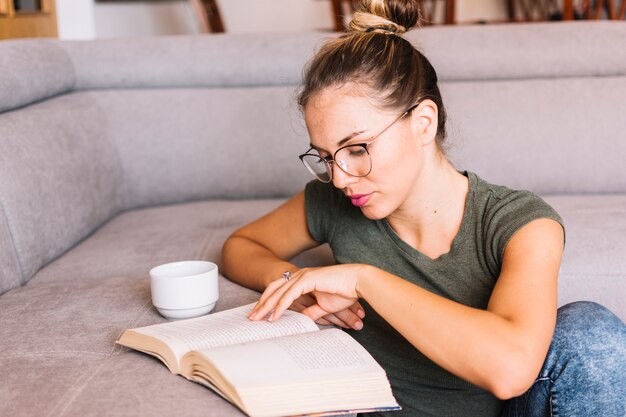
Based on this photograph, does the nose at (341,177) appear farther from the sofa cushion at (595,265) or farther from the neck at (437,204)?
the sofa cushion at (595,265)

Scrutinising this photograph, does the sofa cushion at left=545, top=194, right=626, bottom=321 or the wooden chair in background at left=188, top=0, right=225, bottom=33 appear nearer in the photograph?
the sofa cushion at left=545, top=194, right=626, bottom=321

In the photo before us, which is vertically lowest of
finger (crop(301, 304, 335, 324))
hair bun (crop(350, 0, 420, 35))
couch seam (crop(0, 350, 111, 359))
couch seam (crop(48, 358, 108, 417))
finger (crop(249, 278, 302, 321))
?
couch seam (crop(0, 350, 111, 359))

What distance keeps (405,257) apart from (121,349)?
525 millimetres

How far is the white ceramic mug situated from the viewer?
1256 millimetres

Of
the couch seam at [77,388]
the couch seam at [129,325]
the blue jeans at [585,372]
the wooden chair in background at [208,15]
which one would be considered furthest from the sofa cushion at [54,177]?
the wooden chair in background at [208,15]

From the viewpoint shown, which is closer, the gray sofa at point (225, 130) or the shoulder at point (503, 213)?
the shoulder at point (503, 213)

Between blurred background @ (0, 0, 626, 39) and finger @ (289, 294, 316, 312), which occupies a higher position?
finger @ (289, 294, 316, 312)

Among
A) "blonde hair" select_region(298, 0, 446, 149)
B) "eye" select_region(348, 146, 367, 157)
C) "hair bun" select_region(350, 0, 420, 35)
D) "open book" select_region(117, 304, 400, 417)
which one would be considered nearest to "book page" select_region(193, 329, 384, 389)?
"open book" select_region(117, 304, 400, 417)

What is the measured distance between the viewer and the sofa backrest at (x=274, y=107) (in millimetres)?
2305

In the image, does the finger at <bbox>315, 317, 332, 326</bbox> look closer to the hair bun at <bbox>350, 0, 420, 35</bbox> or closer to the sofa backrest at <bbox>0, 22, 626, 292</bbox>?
the hair bun at <bbox>350, 0, 420, 35</bbox>

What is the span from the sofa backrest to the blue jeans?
108 centimetres

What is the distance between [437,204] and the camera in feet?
4.54

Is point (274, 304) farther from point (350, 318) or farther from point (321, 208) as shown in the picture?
point (321, 208)

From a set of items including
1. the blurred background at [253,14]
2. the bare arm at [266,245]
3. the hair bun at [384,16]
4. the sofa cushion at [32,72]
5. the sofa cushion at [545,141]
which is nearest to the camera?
the hair bun at [384,16]
